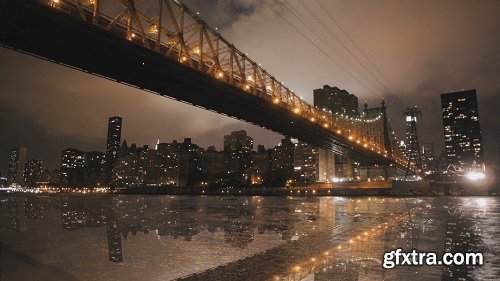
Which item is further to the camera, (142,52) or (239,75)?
(239,75)

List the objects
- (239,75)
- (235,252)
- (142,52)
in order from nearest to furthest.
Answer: (235,252), (142,52), (239,75)

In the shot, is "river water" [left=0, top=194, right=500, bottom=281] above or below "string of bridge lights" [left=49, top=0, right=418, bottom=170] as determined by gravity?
below

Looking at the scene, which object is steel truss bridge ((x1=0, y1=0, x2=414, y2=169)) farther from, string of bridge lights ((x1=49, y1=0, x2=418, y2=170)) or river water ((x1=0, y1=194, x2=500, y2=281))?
river water ((x1=0, y1=194, x2=500, y2=281))

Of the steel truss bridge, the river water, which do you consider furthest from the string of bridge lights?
the river water

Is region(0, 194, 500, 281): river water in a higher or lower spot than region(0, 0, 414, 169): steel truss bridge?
lower

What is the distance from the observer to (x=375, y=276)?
20.9ft

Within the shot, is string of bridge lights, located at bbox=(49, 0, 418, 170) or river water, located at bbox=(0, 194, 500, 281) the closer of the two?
river water, located at bbox=(0, 194, 500, 281)

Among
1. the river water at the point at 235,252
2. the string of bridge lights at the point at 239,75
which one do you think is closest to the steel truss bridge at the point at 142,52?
the string of bridge lights at the point at 239,75

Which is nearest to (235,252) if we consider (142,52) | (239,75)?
(142,52)

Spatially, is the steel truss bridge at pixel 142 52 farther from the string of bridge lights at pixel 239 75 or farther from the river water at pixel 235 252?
the river water at pixel 235 252

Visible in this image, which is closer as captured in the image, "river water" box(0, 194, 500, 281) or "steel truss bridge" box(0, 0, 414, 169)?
"river water" box(0, 194, 500, 281)

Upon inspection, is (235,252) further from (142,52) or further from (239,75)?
(239,75)

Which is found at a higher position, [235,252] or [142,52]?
[142,52]

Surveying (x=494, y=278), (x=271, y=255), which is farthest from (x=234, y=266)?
(x=494, y=278)
